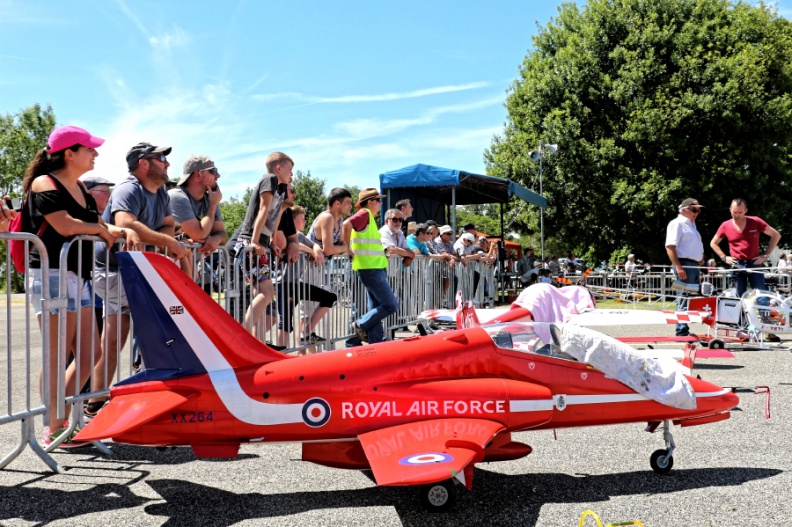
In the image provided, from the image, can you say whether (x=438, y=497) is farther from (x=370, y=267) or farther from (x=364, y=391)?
(x=370, y=267)

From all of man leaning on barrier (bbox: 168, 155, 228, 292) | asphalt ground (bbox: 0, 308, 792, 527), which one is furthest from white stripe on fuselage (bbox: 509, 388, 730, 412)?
man leaning on barrier (bbox: 168, 155, 228, 292)

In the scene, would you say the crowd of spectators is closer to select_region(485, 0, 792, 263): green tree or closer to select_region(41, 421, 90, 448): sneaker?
select_region(41, 421, 90, 448): sneaker

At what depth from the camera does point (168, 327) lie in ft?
13.6

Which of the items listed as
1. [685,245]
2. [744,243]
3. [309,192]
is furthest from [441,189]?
[309,192]

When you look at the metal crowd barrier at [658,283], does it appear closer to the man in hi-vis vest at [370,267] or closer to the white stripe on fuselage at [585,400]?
the man in hi-vis vest at [370,267]

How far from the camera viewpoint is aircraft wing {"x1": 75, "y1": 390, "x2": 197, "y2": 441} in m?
3.58

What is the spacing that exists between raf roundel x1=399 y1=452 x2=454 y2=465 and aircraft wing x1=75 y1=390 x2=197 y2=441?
1.39 m

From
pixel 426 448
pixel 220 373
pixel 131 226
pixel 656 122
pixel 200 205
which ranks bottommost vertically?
pixel 426 448

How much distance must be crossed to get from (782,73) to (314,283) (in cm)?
2833

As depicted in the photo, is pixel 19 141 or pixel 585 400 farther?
pixel 19 141

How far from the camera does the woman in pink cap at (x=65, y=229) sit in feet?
14.7

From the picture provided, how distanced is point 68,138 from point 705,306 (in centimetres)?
927

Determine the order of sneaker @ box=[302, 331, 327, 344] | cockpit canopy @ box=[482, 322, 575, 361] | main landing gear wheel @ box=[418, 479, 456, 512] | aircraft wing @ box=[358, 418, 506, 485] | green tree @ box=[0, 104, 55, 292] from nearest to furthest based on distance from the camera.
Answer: aircraft wing @ box=[358, 418, 506, 485] < main landing gear wheel @ box=[418, 479, 456, 512] < cockpit canopy @ box=[482, 322, 575, 361] < sneaker @ box=[302, 331, 327, 344] < green tree @ box=[0, 104, 55, 292]

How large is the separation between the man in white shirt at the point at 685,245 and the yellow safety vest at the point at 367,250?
473cm
